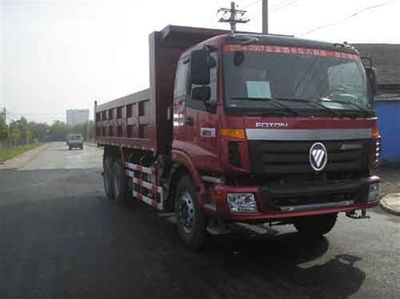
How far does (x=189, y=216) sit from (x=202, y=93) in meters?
1.86

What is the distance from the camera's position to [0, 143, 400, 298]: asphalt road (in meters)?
6.41

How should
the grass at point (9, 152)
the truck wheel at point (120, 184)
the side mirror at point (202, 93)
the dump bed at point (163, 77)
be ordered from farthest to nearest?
the grass at point (9, 152) < the truck wheel at point (120, 184) < the dump bed at point (163, 77) < the side mirror at point (202, 93)

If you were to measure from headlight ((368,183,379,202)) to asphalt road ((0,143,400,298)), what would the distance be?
0.75 metres

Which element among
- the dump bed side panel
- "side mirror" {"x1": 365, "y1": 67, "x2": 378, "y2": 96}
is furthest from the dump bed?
"side mirror" {"x1": 365, "y1": 67, "x2": 378, "y2": 96}

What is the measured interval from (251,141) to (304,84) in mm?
1165

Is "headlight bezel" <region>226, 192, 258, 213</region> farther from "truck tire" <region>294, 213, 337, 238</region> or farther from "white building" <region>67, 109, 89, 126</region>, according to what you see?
"white building" <region>67, 109, 89, 126</region>

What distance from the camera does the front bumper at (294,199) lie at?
7.09m

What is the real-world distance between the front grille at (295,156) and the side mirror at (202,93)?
901 millimetres

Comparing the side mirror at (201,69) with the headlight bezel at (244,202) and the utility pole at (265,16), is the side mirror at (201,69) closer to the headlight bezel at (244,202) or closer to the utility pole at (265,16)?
the headlight bezel at (244,202)

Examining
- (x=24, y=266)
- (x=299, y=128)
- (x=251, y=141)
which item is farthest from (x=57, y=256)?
(x=299, y=128)

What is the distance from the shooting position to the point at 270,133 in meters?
7.09

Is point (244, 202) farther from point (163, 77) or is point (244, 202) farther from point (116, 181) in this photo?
point (116, 181)

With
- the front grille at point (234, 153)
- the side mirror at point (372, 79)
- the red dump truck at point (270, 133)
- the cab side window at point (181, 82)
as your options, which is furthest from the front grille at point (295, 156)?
the cab side window at point (181, 82)

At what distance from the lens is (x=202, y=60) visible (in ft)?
24.2
